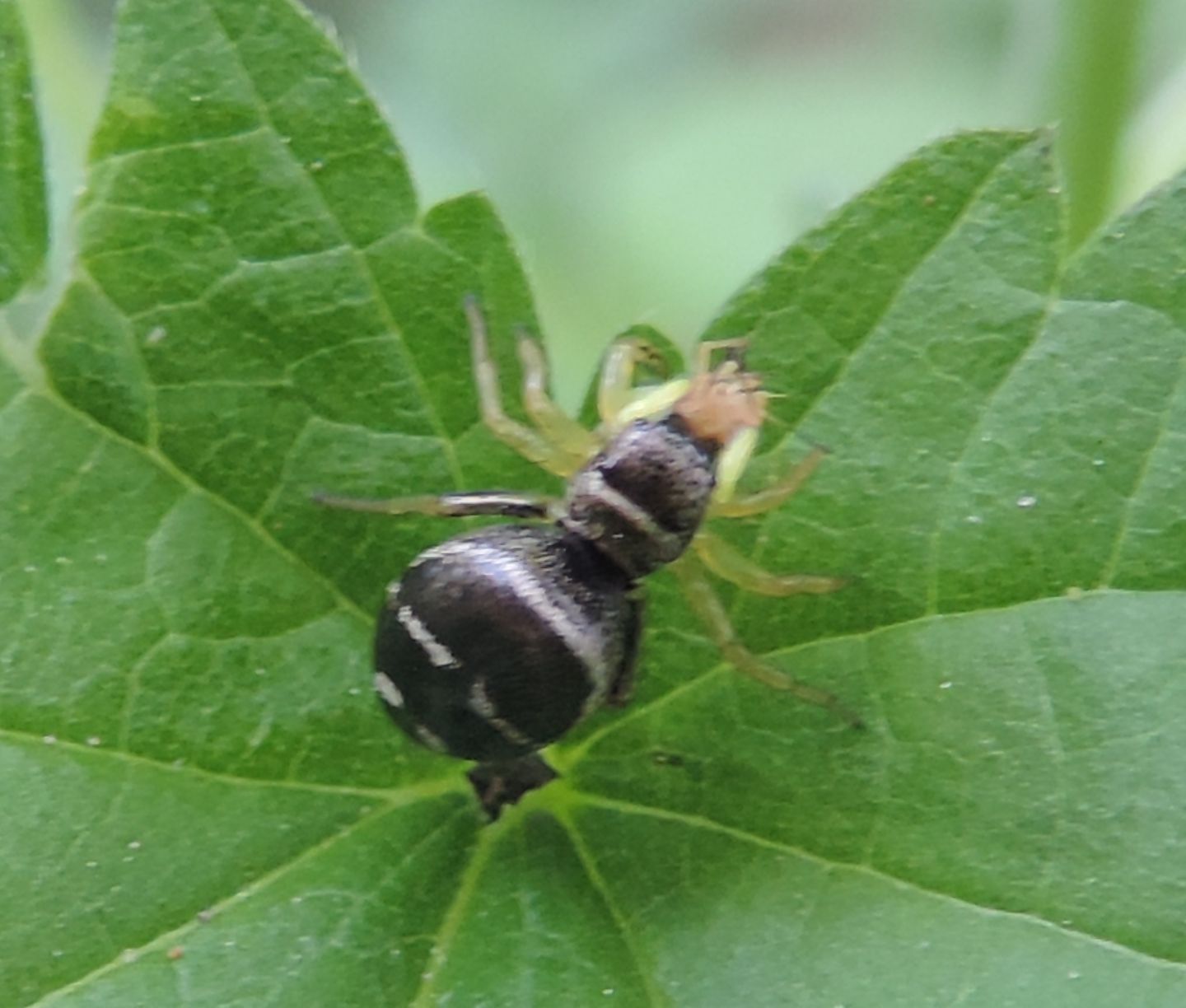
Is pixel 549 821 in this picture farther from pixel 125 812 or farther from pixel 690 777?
pixel 125 812

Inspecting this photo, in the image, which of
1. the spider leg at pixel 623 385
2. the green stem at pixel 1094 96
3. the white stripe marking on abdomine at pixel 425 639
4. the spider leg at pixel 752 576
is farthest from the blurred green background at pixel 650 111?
the white stripe marking on abdomine at pixel 425 639

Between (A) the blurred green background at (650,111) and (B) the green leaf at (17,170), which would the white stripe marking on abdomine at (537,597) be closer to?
(B) the green leaf at (17,170)

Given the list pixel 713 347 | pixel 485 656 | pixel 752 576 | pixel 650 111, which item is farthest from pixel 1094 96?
pixel 650 111

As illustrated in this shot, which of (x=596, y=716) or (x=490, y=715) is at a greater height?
(x=490, y=715)

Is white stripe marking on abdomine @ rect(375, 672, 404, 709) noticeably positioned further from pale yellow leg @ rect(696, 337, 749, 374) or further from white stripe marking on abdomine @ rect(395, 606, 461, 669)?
pale yellow leg @ rect(696, 337, 749, 374)

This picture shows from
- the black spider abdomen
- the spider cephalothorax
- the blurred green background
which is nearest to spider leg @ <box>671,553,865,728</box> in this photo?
the spider cephalothorax

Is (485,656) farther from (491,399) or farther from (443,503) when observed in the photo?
(491,399)
